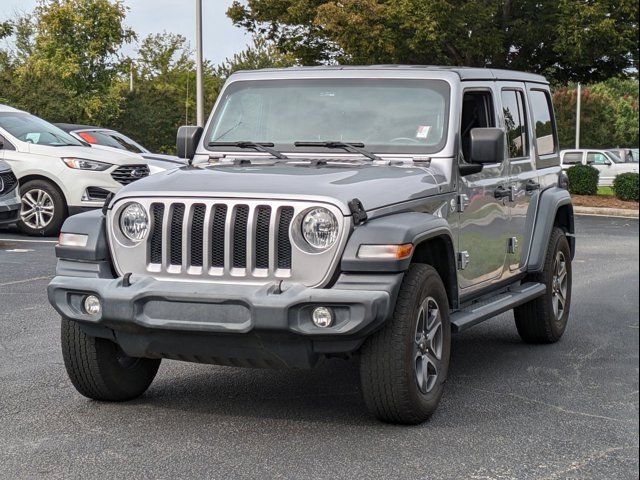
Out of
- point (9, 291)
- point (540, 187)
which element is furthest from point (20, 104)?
point (540, 187)

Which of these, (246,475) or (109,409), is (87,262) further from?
(246,475)

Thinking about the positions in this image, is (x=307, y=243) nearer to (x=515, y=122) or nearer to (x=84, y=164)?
(x=515, y=122)

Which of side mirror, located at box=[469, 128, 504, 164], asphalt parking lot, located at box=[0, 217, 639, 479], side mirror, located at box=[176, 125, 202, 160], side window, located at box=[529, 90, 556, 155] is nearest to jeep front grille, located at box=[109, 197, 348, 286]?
asphalt parking lot, located at box=[0, 217, 639, 479]

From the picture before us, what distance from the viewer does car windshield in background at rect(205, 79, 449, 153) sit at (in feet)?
21.4

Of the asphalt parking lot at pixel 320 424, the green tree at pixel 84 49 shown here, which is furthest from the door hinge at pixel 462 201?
the green tree at pixel 84 49

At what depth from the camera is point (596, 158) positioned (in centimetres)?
4522

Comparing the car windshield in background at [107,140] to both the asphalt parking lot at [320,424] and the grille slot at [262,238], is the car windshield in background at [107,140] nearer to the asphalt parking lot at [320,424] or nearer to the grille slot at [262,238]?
the asphalt parking lot at [320,424]

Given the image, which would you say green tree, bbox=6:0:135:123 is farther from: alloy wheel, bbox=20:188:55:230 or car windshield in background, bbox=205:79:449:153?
car windshield in background, bbox=205:79:449:153

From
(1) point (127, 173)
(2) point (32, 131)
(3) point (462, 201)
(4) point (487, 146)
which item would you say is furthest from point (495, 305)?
(2) point (32, 131)

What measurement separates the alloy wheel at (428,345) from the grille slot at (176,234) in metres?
1.22

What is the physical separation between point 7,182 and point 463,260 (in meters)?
9.94

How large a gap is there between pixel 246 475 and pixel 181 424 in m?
1.04

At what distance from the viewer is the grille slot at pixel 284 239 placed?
16.8ft

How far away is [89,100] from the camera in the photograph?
1593 inches
